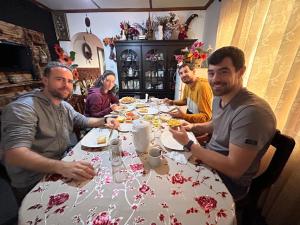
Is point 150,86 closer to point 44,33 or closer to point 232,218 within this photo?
point 44,33

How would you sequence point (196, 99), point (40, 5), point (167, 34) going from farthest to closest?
1. point (167, 34)
2. point (40, 5)
3. point (196, 99)

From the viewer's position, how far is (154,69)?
3.50m

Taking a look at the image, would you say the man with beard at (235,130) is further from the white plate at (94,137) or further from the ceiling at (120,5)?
the ceiling at (120,5)

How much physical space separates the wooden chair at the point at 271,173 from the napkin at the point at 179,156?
1.39ft

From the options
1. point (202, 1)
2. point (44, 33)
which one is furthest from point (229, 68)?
point (44, 33)

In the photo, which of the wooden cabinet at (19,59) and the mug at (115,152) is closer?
the mug at (115,152)

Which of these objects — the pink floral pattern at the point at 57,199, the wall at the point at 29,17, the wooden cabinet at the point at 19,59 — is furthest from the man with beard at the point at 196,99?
the wall at the point at 29,17

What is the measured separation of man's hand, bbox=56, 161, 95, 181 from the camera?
653 mm

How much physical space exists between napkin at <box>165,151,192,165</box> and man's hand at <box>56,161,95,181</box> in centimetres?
40

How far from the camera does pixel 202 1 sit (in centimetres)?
283

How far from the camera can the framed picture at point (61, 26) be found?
3.32m

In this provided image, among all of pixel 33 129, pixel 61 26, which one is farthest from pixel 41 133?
pixel 61 26

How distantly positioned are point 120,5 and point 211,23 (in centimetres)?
183

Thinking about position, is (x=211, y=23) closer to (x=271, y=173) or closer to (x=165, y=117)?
(x=165, y=117)
